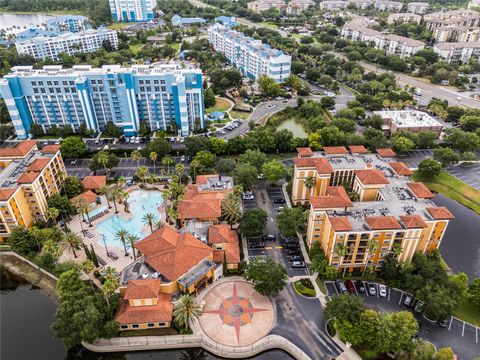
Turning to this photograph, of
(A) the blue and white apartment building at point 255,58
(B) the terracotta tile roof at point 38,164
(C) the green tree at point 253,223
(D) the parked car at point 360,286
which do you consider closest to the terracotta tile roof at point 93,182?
(B) the terracotta tile roof at point 38,164

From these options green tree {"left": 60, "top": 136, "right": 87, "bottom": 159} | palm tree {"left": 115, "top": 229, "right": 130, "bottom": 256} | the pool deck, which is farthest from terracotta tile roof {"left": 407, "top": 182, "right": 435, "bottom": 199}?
green tree {"left": 60, "top": 136, "right": 87, "bottom": 159}

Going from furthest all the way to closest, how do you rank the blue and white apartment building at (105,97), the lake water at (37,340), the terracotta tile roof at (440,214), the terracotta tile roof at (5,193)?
1. the blue and white apartment building at (105,97)
2. the terracotta tile roof at (5,193)
3. the terracotta tile roof at (440,214)
4. the lake water at (37,340)

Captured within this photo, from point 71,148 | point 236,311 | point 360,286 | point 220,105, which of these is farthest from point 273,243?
point 220,105

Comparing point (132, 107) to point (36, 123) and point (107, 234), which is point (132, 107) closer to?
point (36, 123)

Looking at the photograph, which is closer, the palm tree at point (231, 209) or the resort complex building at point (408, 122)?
the palm tree at point (231, 209)

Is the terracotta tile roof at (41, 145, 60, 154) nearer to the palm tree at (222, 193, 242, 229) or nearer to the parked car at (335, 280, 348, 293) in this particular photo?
the palm tree at (222, 193, 242, 229)

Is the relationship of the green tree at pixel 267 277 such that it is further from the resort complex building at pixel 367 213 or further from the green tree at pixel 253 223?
the green tree at pixel 253 223

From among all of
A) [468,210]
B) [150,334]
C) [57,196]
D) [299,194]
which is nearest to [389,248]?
[299,194]
